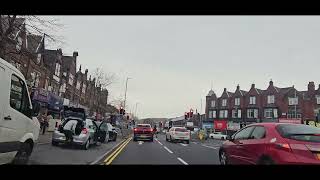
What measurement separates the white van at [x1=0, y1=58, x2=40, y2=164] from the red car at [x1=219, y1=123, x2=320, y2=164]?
5.30m

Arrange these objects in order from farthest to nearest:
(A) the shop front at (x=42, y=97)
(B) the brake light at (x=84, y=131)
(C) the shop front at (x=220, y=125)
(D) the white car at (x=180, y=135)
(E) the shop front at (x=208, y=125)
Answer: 1. (E) the shop front at (x=208, y=125)
2. (C) the shop front at (x=220, y=125)
3. (A) the shop front at (x=42, y=97)
4. (D) the white car at (x=180, y=135)
5. (B) the brake light at (x=84, y=131)

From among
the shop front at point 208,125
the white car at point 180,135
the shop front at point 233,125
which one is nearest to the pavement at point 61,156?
the white car at point 180,135

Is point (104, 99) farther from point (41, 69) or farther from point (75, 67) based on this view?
point (41, 69)

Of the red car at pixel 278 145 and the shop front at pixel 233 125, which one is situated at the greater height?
the shop front at pixel 233 125

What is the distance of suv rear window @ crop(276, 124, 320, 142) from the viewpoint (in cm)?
812

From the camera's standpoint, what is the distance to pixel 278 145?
8164 mm

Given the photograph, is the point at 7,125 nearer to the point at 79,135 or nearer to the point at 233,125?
the point at 79,135

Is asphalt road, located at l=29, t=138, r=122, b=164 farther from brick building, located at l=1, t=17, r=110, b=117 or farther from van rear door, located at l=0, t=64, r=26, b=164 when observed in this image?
brick building, located at l=1, t=17, r=110, b=117

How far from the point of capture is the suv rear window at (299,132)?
8117 millimetres

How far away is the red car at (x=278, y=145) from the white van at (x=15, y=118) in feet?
17.4

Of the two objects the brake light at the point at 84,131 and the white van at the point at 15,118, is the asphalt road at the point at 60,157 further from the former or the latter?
the white van at the point at 15,118
